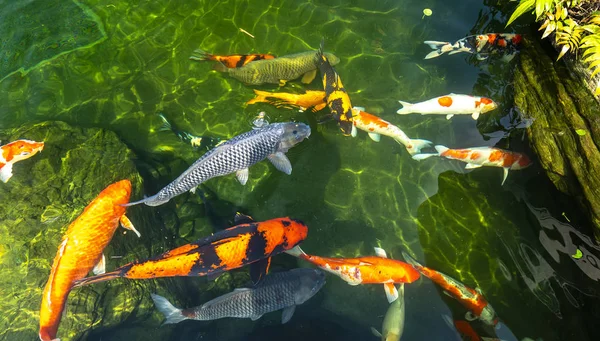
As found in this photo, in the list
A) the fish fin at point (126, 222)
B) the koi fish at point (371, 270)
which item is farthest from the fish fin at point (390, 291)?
the fish fin at point (126, 222)

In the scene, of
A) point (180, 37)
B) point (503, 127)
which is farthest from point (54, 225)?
point (503, 127)

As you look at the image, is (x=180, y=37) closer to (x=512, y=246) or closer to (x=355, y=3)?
(x=355, y=3)

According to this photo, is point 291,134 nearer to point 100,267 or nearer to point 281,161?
point 281,161

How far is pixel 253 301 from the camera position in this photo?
5.13m

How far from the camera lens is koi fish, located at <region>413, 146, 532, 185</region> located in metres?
5.73

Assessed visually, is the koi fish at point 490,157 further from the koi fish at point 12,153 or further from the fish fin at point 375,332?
the koi fish at point 12,153

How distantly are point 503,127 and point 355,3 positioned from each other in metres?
3.56

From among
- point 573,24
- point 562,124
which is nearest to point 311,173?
point 562,124

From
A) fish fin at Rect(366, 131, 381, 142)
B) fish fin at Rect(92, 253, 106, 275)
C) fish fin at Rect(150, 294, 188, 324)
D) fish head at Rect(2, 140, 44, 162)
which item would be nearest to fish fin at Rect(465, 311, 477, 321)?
fish fin at Rect(366, 131, 381, 142)

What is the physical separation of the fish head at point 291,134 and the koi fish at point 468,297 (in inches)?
99.0

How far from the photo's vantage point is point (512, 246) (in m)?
5.55

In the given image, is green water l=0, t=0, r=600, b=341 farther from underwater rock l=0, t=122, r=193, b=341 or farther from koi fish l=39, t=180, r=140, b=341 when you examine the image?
koi fish l=39, t=180, r=140, b=341

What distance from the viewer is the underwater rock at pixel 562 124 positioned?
190 inches

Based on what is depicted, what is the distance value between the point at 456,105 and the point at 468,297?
2837 mm
